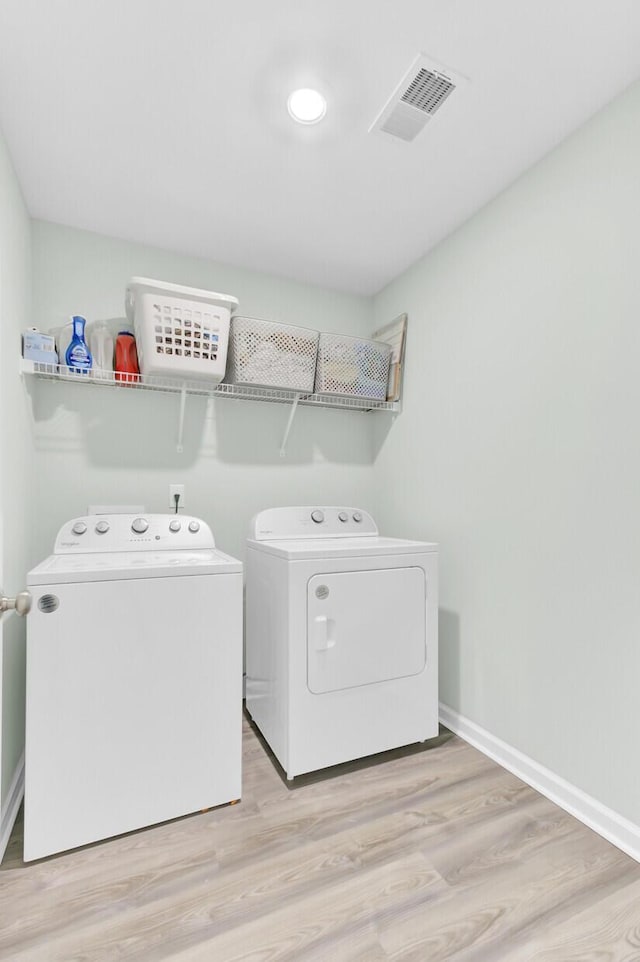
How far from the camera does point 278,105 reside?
147 centimetres

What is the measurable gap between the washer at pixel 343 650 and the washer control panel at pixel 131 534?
306 mm

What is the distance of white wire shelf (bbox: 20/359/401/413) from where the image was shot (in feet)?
6.08

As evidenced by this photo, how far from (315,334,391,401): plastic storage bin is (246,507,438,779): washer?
92 centimetres

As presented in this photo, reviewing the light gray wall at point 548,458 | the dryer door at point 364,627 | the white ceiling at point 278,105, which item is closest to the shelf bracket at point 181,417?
the white ceiling at point 278,105

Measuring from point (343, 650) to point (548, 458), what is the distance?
3.47 ft

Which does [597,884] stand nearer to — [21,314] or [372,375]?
[372,375]

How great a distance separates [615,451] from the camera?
1.44 metres

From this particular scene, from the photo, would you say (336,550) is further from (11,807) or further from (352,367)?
(11,807)

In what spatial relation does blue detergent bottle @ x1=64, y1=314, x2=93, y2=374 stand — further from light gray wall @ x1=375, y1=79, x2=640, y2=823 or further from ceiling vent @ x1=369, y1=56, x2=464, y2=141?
light gray wall @ x1=375, y1=79, x2=640, y2=823

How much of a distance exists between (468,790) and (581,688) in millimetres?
567

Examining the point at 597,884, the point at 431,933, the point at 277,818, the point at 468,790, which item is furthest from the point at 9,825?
the point at 597,884

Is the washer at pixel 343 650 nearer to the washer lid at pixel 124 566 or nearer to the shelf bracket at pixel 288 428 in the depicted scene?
the washer lid at pixel 124 566

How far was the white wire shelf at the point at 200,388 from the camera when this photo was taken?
6.08 feet

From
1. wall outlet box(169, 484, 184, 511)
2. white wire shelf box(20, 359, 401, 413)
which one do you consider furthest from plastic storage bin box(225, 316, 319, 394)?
wall outlet box(169, 484, 184, 511)
